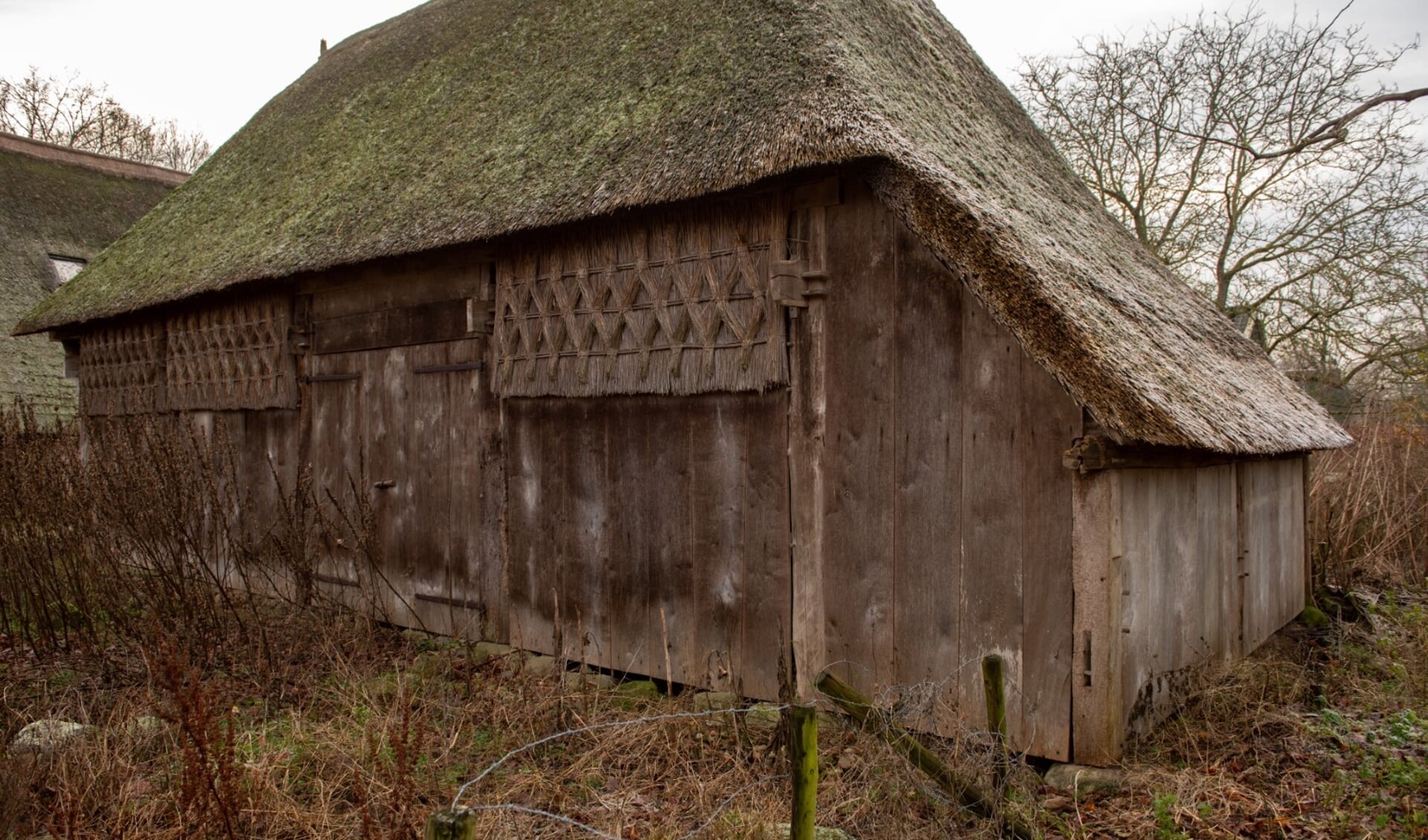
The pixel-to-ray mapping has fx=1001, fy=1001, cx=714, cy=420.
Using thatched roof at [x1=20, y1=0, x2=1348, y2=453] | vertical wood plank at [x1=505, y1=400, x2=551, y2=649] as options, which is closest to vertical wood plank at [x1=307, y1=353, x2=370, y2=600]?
thatched roof at [x1=20, y1=0, x2=1348, y2=453]

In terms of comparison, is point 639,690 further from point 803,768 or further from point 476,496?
point 803,768

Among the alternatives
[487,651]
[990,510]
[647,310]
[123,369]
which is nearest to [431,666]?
[487,651]

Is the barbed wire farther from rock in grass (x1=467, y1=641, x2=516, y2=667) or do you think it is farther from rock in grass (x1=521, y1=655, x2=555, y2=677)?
rock in grass (x1=467, y1=641, x2=516, y2=667)

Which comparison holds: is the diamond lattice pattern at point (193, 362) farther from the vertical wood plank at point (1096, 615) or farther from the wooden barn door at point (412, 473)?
the vertical wood plank at point (1096, 615)

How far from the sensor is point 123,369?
10.1 metres

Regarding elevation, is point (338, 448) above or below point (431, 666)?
above

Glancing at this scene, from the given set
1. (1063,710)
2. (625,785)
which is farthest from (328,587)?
(1063,710)

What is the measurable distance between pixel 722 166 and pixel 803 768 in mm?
3084

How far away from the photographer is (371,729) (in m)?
4.46

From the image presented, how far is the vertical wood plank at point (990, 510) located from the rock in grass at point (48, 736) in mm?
3931

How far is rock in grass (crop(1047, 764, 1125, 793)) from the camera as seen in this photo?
4.03 m

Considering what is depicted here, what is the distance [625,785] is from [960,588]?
66.9 inches

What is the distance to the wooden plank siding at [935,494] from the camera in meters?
4.24

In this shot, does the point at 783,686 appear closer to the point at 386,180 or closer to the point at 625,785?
the point at 625,785
